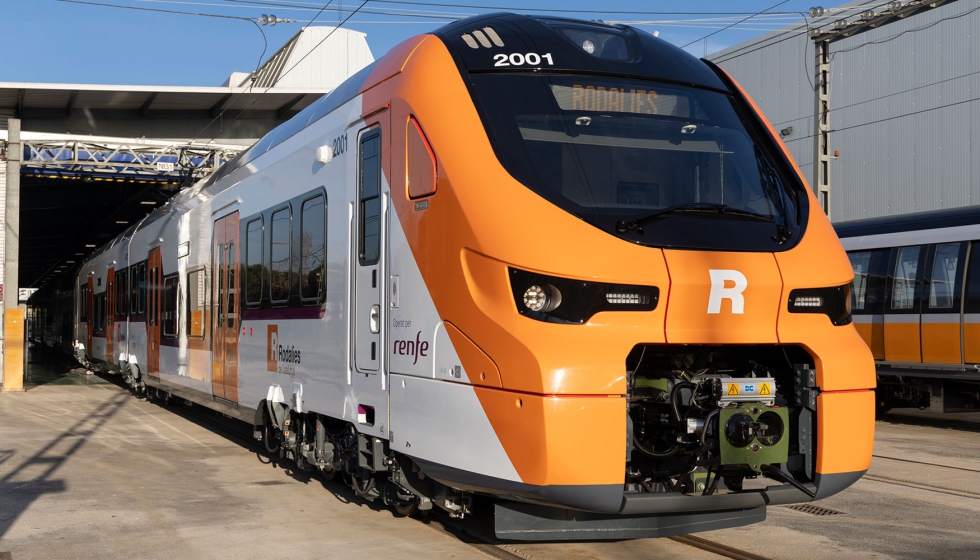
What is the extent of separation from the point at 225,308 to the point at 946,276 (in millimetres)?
10266

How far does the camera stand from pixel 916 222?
15.6 meters

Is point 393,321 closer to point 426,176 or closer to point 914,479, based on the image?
point 426,176

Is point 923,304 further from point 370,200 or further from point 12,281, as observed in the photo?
point 12,281

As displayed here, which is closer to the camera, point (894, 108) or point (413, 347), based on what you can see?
point (413, 347)

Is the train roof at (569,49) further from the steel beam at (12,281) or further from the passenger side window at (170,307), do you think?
the steel beam at (12,281)

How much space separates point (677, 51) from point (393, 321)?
2734mm

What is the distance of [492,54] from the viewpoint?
249 inches

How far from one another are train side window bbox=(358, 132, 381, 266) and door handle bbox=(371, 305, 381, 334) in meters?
0.33

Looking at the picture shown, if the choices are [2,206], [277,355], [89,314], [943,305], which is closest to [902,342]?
[943,305]

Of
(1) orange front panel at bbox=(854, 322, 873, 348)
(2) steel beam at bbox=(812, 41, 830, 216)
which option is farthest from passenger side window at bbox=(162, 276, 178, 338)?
(2) steel beam at bbox=(812, 41, 830, 216)

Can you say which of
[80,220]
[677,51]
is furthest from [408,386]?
[80,220]

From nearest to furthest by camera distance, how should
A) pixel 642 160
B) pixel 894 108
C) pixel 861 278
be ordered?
1. pixel 642 160
2. pixel 861 278
3. pixel 894 108

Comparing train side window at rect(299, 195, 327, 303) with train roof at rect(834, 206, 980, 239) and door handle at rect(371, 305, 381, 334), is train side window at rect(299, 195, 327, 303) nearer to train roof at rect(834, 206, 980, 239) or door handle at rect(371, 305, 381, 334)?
door handle at rect(371, 305, 381, 334)

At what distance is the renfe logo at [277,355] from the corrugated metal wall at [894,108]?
19019mm
